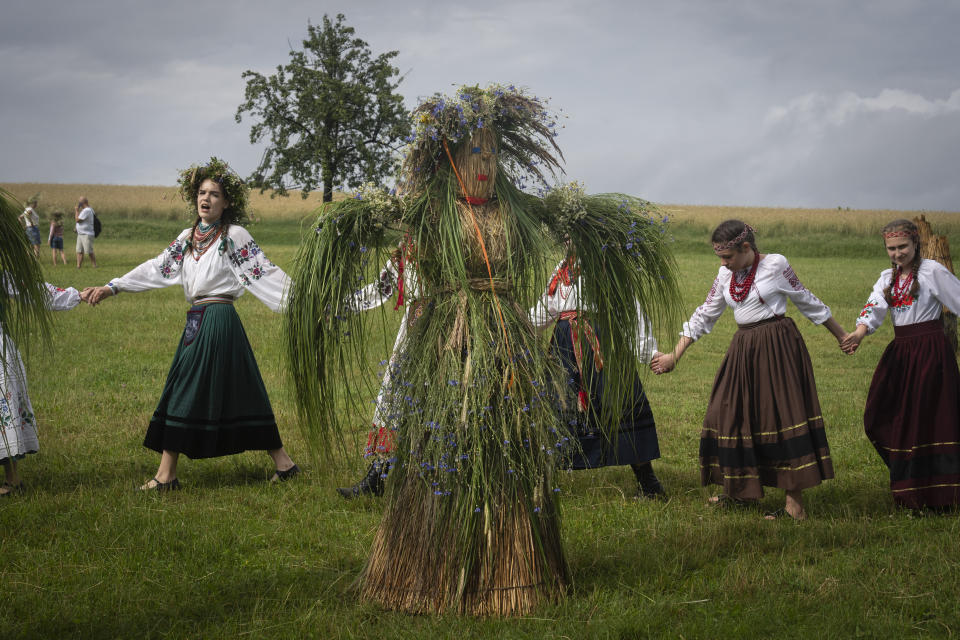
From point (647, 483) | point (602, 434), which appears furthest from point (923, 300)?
point (602, 434)

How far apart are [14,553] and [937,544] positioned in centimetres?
515

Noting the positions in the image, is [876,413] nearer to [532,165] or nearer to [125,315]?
[532,165]

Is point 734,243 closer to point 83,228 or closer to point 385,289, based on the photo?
point 385,289

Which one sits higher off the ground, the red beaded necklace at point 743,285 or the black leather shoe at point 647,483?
the red beaded necklace at point 743,285

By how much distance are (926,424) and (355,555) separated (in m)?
3.75

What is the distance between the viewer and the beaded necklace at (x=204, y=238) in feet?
20.0

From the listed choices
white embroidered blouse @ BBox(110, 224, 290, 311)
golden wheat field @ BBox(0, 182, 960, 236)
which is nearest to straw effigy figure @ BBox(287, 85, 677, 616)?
white embroidered blouse @ BBox(110, 224, 290, 311)

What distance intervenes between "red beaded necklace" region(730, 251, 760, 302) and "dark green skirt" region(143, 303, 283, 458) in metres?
3.33

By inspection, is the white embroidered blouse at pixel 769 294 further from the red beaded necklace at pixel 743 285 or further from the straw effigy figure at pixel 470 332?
the straw effigy figure at pixel 470 332

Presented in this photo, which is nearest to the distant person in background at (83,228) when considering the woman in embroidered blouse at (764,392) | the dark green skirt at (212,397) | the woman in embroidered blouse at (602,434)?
the dark green skirt at (212,397)

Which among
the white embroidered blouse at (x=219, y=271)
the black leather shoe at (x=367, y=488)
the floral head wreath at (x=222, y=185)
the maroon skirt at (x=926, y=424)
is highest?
the floral head wreath at (x=222, y=185)

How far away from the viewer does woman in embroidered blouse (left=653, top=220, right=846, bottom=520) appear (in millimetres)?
5395

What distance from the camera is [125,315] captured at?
15203 millimetres

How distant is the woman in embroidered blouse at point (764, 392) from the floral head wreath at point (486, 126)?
6.14ft
